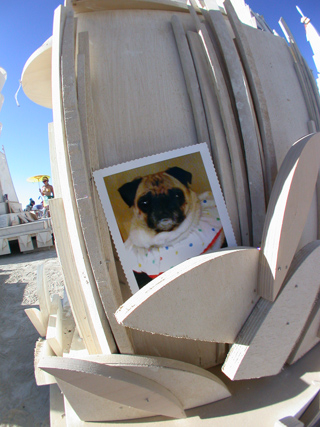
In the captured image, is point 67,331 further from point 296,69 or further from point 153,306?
point 296,69

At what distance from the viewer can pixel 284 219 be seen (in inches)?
49.9

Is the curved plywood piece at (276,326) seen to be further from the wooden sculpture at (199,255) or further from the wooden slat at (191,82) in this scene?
the wooden slat at (191,82)

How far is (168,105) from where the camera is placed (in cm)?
154

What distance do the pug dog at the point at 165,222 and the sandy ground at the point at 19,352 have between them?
4.85 feet

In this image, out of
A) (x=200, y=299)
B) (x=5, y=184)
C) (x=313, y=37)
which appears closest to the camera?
(x=200, y=299)

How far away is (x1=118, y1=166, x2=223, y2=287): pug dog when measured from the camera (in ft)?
4.77

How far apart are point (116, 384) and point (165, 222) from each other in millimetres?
840

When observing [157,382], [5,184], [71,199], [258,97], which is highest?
[5,184]

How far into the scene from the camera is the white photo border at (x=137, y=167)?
4.73 feet

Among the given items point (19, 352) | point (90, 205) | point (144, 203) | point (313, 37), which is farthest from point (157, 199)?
point (313, 37)

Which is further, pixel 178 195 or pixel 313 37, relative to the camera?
pixel 313 37

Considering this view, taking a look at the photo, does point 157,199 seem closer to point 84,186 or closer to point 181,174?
point 181,174

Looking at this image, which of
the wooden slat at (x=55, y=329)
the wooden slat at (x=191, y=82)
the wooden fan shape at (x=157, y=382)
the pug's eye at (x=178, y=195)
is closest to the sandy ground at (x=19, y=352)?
the wooden slat at (x=55, y=329)

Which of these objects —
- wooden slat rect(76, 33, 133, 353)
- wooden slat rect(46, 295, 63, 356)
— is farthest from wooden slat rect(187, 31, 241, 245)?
wooden slat rect(46, 295, 63, 356)
